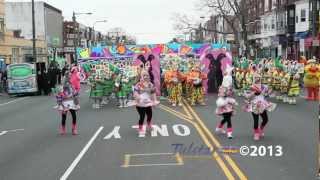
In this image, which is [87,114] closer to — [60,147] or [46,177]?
[60,147]

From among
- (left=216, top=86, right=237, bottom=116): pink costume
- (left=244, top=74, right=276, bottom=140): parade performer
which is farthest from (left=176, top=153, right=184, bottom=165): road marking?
(left=216, top=86, right=237, bottom=116): pink costume

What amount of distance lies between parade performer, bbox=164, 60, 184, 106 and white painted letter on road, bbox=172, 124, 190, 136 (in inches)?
278

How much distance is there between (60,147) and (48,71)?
23.6m

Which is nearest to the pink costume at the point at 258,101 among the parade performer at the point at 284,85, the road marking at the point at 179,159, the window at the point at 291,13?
the road marking at the point at 179,159

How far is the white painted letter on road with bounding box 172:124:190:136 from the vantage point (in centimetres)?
1515

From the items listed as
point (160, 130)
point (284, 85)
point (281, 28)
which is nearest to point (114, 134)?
point (160, 130)

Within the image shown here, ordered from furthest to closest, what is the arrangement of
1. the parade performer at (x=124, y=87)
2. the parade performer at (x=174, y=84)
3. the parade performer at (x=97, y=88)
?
the parade performer at (x=97, y=88), the parade performer at (x=124, y=87), the parade performer at (x=174, y=84)

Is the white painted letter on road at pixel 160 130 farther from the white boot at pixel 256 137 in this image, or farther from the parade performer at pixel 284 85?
the parade performer at pixel 284 85

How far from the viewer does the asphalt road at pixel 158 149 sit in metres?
10.1

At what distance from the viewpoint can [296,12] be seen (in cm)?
6369

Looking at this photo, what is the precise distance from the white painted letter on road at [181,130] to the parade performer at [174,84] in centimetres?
706

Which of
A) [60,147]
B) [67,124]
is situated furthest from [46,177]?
[67,124]

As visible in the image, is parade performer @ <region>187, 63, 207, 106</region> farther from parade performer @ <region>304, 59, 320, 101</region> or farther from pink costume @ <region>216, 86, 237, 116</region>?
pink costume @ <region>216, 86, 237, 116</region>

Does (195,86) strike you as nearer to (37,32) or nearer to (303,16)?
(303,16)
